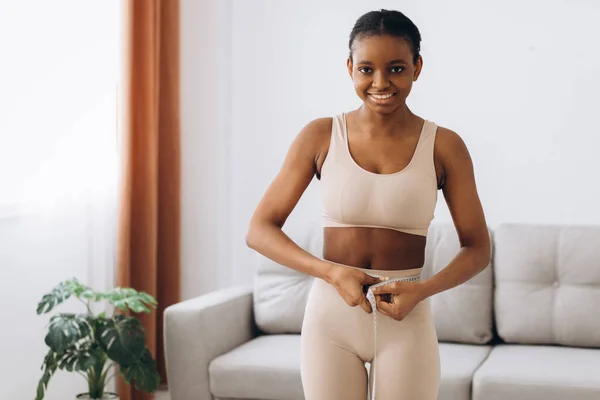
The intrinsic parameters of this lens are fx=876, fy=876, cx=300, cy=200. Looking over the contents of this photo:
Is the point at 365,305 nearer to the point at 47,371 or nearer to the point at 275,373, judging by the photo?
the point at 275,373

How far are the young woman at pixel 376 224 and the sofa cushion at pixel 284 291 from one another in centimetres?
188

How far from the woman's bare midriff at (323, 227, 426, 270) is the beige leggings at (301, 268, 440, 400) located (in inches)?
0.8

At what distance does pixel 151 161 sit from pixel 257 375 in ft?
4.10

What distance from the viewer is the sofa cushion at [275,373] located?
2865mm

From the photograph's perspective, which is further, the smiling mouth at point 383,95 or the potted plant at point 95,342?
the potted plant at point 95,342

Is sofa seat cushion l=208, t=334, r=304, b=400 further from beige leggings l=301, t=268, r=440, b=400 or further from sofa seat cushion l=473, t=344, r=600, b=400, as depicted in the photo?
beige leggings l=301, t=268, r=440, b=400

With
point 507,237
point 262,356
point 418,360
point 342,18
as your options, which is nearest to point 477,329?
point 507,237

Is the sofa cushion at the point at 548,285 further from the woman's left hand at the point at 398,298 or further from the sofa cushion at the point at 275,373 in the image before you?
the woman's left hand at the point at 398,298

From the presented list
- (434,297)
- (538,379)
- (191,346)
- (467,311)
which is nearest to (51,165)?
(191,346)

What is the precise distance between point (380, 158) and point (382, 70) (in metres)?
0.16

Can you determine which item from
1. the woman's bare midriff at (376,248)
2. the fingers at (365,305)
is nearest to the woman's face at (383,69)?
the woman's bare midriff at (376,248)

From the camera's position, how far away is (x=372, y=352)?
1.55 metres

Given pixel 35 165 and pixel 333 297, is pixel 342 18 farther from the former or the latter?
pixel 333 297

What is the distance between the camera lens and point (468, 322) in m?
3.32
